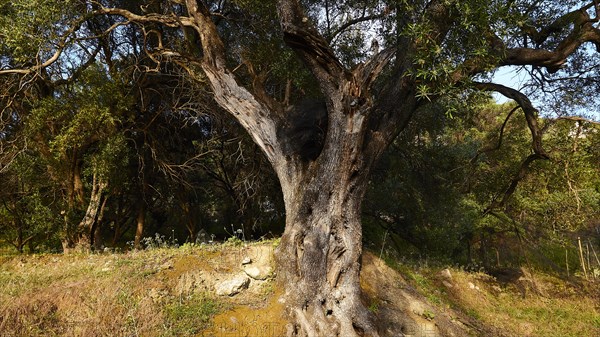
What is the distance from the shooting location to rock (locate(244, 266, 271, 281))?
669 centimetres

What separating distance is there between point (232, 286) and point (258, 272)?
1.75 ft

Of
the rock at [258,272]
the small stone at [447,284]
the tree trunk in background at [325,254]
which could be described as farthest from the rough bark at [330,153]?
the small stone at [447,284]

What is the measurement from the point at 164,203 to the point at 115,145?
18.9 ft

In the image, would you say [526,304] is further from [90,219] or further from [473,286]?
[90,219]

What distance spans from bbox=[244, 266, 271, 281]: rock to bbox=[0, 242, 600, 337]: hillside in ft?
0.06

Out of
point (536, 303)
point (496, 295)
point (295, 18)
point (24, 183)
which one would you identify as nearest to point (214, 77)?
point (295, 18)

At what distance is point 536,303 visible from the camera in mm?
9266

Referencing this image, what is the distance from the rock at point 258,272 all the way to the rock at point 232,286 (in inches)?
5.5

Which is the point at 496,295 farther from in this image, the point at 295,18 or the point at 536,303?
the point at 295,18

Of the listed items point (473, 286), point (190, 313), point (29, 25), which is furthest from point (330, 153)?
point (29, 25)

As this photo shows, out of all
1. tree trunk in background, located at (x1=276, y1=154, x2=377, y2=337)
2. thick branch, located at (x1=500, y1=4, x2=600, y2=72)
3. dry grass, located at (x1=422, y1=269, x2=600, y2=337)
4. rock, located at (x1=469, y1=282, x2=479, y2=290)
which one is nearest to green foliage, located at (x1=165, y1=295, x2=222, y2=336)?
tree trunk in background, located at (x1=276, y1=154, x2=377, y2=337)

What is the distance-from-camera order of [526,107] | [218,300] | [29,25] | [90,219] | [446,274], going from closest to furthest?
[218,300] → [29,25] → [526,107] → [446,274] → [90,219]

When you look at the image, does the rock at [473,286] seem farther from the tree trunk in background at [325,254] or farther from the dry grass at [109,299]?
the dry grass at [109,299]

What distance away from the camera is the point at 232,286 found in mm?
6426
